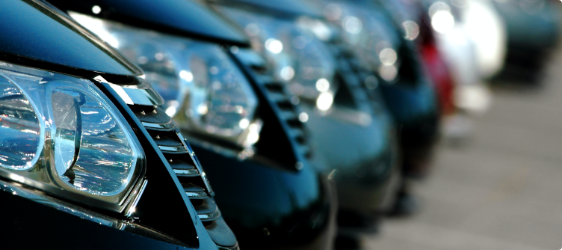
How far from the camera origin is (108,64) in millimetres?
1634

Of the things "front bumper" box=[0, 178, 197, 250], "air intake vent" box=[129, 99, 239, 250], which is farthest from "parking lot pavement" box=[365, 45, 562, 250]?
"front bumper" box=[0, 178, 197, 250]

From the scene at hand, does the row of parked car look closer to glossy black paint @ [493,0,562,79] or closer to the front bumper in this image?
the front bumper

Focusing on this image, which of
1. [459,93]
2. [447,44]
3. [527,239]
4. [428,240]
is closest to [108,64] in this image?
[428,240]

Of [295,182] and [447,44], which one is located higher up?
[447,44]

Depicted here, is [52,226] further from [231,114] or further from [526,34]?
[526,34]

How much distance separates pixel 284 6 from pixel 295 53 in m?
0.31

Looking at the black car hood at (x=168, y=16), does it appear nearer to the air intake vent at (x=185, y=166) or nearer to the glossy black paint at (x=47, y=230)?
the air intake vent at (x=185, y=166)

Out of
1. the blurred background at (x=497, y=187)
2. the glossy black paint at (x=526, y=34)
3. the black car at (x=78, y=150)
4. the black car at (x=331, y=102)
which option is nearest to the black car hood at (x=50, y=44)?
the black car at (x=78, y=150)

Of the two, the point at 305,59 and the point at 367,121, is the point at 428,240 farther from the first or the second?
the point at 305,59

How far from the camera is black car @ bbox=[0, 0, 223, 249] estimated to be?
141cm

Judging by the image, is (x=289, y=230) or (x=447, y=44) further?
(x=447, y=44)

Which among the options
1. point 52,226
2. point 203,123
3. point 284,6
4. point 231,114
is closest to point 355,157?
point 284,6

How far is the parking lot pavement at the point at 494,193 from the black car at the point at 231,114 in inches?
52.7

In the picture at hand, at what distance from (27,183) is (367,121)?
2602 millimetres
